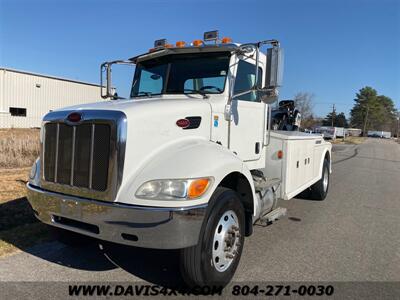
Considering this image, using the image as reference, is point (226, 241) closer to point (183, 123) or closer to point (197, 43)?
point (183, 123)

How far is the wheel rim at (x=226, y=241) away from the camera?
133 inches

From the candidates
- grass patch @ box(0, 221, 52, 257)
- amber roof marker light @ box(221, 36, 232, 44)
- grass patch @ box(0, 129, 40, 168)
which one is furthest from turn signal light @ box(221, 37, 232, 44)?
→ grass patch @ box(0, 129, 40, 168)

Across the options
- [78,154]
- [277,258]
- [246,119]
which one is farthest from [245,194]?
[78,154]

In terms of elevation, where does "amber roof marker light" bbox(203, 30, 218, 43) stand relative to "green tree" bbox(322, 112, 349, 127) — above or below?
below

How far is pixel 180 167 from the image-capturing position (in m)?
3.10

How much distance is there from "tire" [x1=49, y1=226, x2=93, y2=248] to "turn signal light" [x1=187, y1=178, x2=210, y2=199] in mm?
2003

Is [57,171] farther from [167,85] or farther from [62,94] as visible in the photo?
[62,94]

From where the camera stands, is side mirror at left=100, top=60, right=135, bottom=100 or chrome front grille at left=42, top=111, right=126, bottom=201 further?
side mirror at left=100, top=60, right=135, bottom=100

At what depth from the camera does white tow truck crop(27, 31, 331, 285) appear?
3.00m

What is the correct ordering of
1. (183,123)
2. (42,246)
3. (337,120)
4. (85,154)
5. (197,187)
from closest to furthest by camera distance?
1. (197,187)
2. (85,154)
3. (183,123)
4. (42,246)
5. (337,120)

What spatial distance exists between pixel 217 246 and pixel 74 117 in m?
→ 1.81

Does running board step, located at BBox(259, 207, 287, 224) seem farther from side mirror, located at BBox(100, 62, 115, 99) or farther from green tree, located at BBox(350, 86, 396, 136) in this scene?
green tree, located at BBox(350, 86, 396, 136)

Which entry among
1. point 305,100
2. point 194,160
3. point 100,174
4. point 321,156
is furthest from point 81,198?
point 305,100

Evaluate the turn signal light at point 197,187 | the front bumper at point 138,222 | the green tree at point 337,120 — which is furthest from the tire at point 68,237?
the green tree at point 337,120
